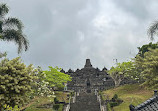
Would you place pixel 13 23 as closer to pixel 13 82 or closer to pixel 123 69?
pixel 13 82

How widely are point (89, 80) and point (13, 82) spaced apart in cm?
3909

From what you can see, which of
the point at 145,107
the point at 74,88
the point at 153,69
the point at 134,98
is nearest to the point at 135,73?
the point at 134,98

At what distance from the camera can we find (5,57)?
39.3 ft

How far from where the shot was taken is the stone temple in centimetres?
4350

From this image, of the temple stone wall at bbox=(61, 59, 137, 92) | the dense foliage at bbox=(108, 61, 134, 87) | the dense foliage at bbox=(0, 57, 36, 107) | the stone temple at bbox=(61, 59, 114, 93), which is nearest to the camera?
the dense foliage at bbox=(0, 57, 36, 107)

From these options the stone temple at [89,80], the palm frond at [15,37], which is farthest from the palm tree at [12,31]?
the stone temple at [89,80]

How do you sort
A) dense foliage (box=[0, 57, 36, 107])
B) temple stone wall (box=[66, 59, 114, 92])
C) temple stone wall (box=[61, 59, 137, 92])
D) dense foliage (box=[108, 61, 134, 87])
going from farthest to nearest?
temple stone wall (box=[66, 59, 114, 92]) < temple stone wall (box=[61, 59, 137, 92]) < dense foliage (box=[108, 61, 134, 87]) < dense foliage (box=[0, 57, 36, 107])

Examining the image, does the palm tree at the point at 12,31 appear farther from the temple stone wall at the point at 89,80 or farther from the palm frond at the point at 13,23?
the temple stone wall at the point at 89,80

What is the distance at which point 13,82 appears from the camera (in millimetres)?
11859

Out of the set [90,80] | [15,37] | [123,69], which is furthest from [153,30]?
[90,80]

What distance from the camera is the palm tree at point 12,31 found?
Result: 1191 cm

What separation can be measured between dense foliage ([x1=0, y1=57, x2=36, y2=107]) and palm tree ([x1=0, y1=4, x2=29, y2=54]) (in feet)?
4.72

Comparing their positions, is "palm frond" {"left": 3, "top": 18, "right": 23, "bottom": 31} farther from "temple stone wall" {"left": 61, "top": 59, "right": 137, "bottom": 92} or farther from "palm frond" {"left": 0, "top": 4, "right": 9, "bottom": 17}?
"temple stone wall" {"left": 61, "top": 59, "right": 137, "bottom": 92}

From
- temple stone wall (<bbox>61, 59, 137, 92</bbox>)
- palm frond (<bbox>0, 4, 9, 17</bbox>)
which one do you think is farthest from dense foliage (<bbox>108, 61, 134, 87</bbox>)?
palm frond (<bbox>0, 4, 9, 17</bbox>)
